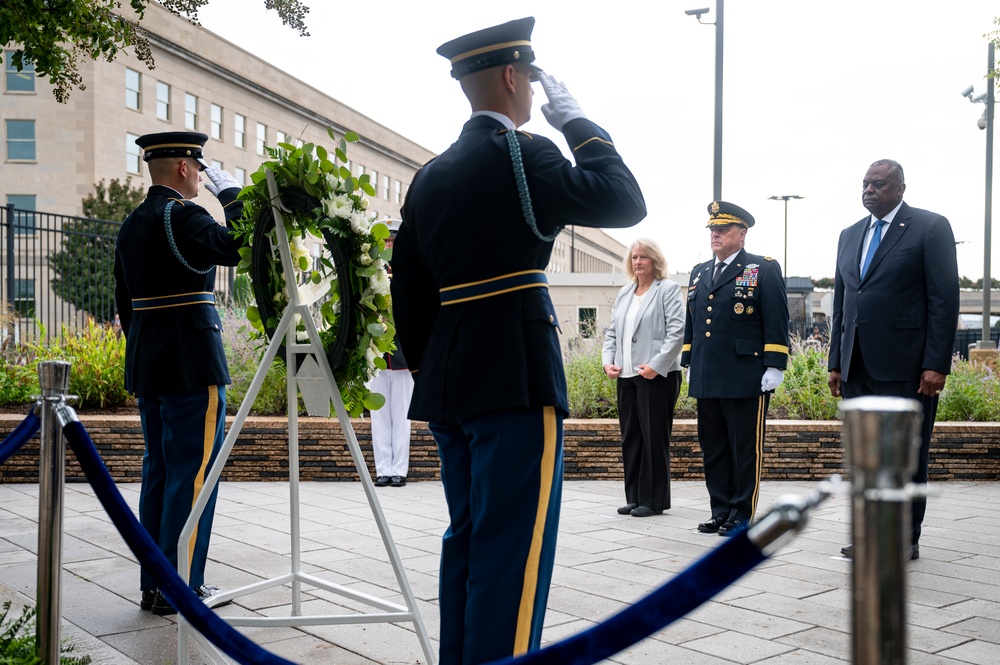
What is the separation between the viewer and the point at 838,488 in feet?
5.18

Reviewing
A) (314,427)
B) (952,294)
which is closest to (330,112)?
(314,427)

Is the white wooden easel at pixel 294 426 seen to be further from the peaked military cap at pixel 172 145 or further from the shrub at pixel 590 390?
the shrub at pixel 590 390

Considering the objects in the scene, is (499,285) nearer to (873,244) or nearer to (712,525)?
(873,244)

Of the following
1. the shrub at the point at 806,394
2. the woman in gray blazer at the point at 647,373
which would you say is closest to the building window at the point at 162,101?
the shrub at the point at 806,394

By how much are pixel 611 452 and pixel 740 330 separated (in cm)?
298

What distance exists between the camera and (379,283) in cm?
384

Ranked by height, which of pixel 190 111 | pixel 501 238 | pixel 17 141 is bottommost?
pixel 501 238

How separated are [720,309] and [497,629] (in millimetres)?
4374

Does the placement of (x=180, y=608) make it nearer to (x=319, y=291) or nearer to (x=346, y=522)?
(x=319, y=291)

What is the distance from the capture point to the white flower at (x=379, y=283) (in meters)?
3.82

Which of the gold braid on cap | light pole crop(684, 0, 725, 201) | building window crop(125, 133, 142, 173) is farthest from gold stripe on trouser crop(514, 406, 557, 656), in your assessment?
building window crop(125, 133, 142, 173)

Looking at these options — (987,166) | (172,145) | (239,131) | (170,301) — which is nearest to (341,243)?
(170,301)

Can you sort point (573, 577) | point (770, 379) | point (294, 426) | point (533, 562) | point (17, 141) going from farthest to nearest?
point (17, 141), point (770, 379), point (573, 577), point (294, 426), point (533, 562)

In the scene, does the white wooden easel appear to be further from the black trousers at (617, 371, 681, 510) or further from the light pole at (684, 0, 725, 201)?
the light pole at (684, 0, 725, 201)
